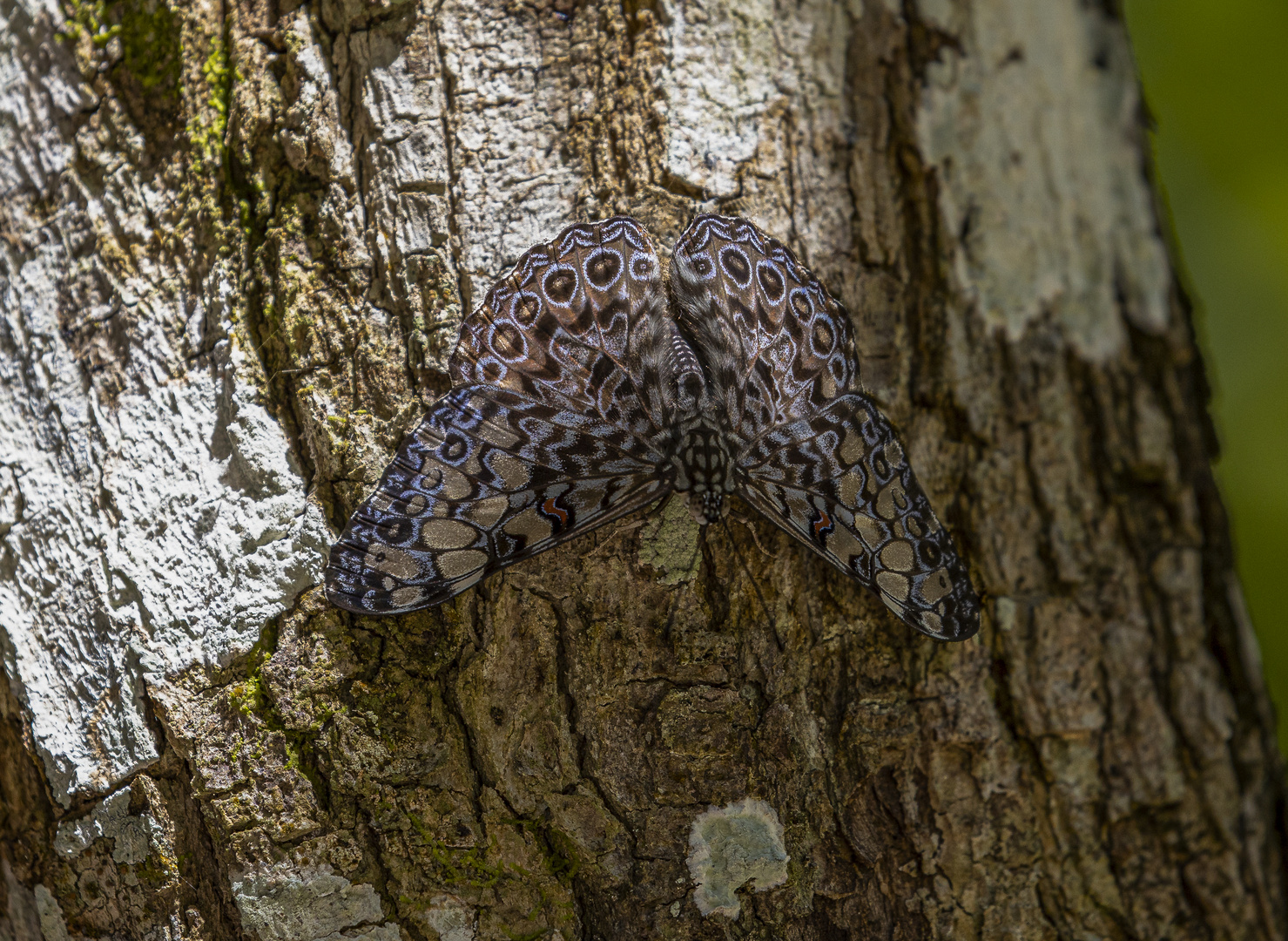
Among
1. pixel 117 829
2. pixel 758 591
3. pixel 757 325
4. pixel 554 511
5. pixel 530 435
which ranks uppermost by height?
pixel 757 325

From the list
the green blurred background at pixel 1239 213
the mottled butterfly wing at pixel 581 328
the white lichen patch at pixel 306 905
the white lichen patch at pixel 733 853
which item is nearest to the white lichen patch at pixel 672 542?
the mottled butterfly wing at pixel 581 328

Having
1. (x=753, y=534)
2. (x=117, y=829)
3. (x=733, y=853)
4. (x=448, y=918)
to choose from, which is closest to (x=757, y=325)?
(x=753, y=534)

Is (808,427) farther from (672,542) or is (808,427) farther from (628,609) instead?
(628,609)

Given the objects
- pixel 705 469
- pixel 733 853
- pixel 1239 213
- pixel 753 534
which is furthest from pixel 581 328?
Result: pixel 1239 213

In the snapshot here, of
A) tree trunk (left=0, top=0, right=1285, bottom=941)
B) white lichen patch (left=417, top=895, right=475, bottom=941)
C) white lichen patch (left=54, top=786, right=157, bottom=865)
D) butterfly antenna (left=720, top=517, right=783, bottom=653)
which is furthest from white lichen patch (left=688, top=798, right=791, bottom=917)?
white lichen patch (left=54, top=786, right=157, bottom=865)

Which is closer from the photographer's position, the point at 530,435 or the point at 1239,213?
the point at 530,435

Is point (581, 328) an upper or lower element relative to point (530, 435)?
upper

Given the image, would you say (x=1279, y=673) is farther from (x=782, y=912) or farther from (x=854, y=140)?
(x=854, y=140)

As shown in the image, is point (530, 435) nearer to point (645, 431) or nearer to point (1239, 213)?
point (645, 431)
